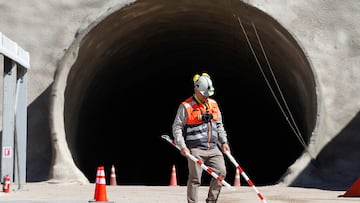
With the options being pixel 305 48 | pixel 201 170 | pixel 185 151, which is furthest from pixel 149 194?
pixel 305 48

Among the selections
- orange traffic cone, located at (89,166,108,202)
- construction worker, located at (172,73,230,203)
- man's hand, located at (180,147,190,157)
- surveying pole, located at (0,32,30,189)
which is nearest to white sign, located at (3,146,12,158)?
surveying pole, located at (0,32,30,189)

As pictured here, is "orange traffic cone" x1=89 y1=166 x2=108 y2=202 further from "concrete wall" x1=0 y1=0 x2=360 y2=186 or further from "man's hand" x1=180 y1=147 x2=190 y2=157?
"concrete wall" x1=0 y1=0 x2=360 y2=186

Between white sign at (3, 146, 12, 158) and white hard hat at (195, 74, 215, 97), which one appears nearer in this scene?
white hard hat at (195, 74, 215, 97)

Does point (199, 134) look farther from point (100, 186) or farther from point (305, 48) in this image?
point (305, 48)

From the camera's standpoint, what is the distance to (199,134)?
30.3 feet

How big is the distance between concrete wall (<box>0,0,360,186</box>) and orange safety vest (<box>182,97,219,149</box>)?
678cm

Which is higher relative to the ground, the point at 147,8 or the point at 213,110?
the point at 147,8

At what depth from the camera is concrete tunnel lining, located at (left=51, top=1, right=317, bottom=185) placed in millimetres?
15844

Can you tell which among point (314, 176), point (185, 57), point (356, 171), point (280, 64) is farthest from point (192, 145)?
point (185, 57)

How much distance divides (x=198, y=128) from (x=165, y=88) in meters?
17.1

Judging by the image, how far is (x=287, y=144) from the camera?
23.6 meters

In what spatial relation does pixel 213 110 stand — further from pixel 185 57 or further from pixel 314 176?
pixel 185 57

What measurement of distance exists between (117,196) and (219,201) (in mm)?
1628

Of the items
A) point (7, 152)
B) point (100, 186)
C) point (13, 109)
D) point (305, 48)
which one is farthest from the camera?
point (305, 48)
